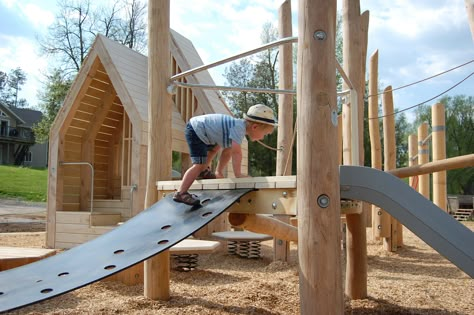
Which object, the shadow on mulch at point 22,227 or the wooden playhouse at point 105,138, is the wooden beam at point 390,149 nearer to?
the wooden playhouse at point 105,138

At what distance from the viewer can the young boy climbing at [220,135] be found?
368 cm

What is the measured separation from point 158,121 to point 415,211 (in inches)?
97.4

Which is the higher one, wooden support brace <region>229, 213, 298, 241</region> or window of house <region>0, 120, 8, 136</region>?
window of house <region>0, 120, 8, 136</region>

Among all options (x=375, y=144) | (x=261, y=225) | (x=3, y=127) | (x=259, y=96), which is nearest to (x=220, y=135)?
(x=261, y=225)

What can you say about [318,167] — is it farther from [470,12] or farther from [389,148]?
[389,148]

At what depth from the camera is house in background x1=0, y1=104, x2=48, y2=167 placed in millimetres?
46969

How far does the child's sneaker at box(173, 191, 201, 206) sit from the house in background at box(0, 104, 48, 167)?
1879 inches

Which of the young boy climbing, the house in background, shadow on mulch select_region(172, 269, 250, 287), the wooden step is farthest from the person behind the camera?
the house in background

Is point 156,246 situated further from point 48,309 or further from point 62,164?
point 62,164

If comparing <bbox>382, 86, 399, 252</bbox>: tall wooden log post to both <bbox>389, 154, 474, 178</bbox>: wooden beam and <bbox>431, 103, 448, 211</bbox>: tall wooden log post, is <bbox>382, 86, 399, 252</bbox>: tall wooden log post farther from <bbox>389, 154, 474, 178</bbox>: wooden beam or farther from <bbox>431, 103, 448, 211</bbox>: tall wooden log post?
<bbox>389, 154, 474, 178</bbox>: wooden beam

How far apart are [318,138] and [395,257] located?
5.81 metres

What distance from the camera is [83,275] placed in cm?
268

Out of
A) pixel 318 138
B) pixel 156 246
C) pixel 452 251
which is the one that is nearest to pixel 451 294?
pixel 452 251

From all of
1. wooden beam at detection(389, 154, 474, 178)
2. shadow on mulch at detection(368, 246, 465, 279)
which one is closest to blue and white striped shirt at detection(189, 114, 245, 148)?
wooden beam at detection(389, 154, 474, 178)
